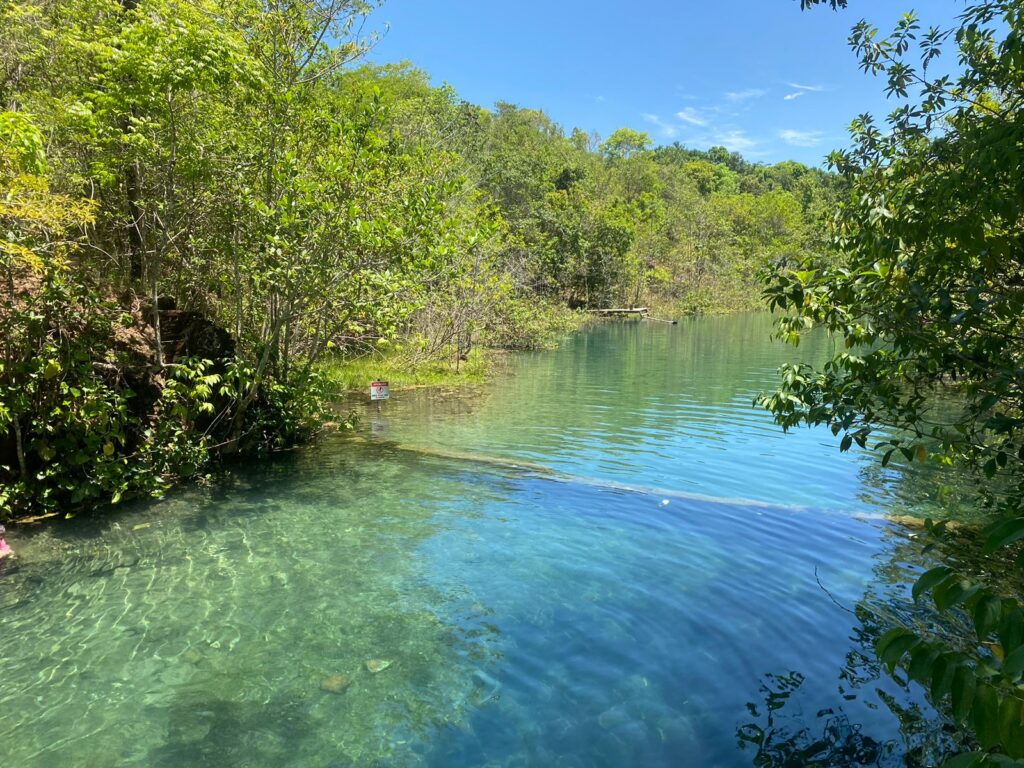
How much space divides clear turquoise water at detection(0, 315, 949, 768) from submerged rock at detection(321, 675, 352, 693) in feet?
0.23

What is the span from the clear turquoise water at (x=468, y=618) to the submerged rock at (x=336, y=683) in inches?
2.7

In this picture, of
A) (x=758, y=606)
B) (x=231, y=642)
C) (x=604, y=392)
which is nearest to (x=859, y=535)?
(x=758, y=606)

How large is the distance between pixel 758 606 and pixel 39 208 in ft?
27.9

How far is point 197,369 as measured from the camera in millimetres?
9930

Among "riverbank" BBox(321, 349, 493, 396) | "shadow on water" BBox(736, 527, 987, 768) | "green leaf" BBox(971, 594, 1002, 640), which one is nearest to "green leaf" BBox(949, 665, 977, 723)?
"green leaf" BBox(971, 594, 1002, 640)

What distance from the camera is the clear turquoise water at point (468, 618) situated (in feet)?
14.8

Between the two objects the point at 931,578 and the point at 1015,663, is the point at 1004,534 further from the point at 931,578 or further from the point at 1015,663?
the point at 1015,663

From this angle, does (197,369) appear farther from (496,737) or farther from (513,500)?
(496,737)

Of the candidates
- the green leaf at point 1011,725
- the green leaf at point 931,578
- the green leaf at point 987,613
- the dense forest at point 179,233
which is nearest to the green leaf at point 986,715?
the green leaf at point 1011,725

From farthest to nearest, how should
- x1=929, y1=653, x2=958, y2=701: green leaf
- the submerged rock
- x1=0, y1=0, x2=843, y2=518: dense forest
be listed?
1. x1=0, y1=0, x2=843, y2=518: dense forest
2. the submerged rock
3. x1=929, y1=653, x2=958, y2=701: green leaf

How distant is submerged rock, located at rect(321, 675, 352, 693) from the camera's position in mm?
5020


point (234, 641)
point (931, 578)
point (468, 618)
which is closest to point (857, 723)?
point (468, 618)

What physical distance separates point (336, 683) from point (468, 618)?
1.48 meters

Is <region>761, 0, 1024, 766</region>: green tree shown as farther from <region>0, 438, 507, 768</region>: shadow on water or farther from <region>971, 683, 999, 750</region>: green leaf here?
<region>0, 438, 507, 768</region>: shadow on water
